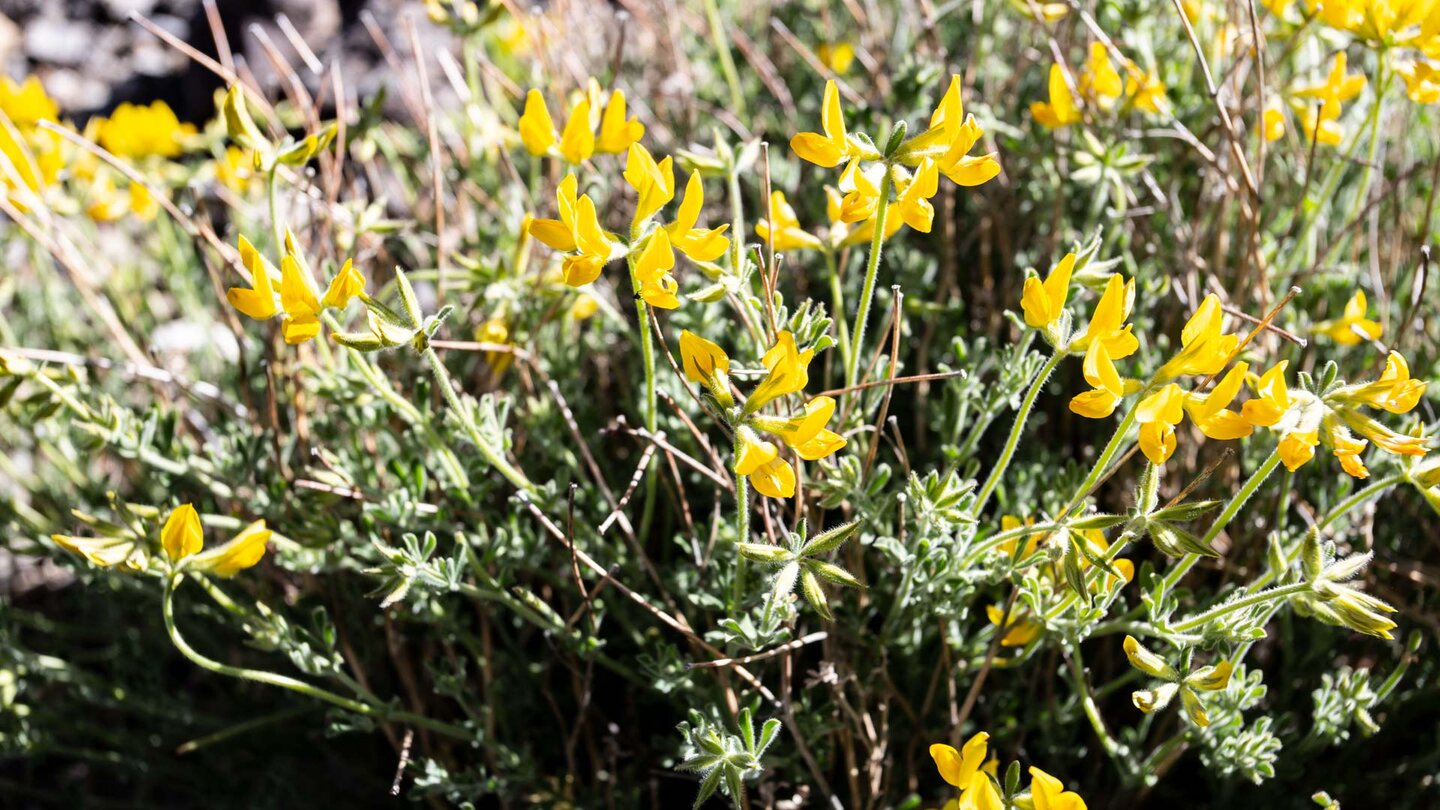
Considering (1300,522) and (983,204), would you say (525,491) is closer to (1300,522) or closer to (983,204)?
(983,204)

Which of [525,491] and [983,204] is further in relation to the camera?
[983,204]

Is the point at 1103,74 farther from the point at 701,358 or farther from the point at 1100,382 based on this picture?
the point at 701,358

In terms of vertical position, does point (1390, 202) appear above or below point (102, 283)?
above

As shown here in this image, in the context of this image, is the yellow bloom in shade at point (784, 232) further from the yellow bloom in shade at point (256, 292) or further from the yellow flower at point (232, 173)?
the yellow flower at point (232, 173)

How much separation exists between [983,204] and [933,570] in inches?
→ 41.6

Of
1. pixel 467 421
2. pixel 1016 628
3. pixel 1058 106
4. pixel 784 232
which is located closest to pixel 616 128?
pixel 784 232

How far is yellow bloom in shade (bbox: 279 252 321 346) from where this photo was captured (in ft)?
4.60

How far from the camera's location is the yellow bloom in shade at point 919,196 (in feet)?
4.57

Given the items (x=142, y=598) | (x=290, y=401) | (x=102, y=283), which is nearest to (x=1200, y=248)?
(x=290, y=401)

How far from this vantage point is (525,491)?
67.5 inches

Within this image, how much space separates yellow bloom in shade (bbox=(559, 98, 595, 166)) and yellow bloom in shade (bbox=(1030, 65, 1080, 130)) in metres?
0.76

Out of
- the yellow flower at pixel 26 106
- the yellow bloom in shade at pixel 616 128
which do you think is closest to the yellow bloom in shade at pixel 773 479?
the yellow bloom in shade at pixel 616 128

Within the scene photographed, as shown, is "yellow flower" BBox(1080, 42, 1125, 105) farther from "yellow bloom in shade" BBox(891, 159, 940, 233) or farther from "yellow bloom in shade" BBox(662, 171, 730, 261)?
"yellow bloom in shade" BBox(662, 171, 730, 261)

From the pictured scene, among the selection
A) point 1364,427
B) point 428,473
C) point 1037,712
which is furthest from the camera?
point 428,473
